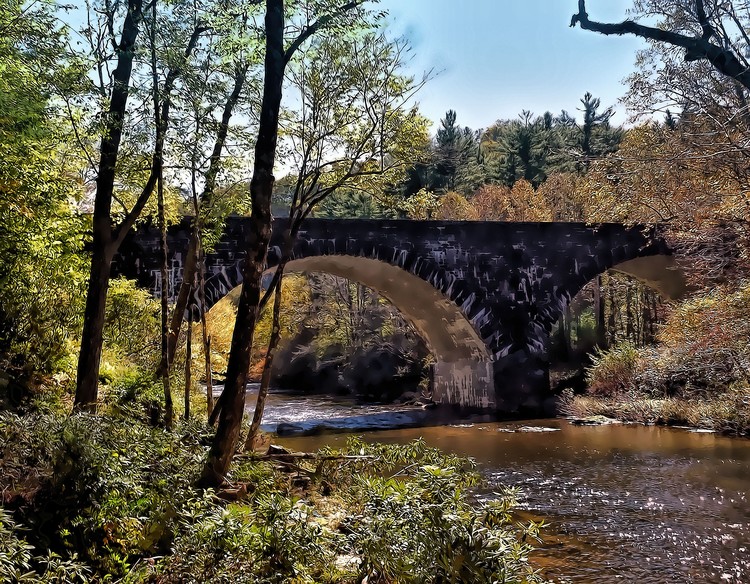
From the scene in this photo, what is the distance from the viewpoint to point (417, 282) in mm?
17625

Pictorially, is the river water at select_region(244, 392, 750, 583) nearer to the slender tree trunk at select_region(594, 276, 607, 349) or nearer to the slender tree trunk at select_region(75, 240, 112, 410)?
the slender tree trunk at select_region(75, 240, 112, 410)

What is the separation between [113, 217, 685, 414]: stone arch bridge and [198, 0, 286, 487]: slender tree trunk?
10275mm

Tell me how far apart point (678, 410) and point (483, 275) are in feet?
21.5

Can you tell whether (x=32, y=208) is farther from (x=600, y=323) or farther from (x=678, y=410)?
(x=600, y=323)

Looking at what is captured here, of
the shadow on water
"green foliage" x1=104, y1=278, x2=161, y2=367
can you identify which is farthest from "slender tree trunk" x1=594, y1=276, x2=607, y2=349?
"green foliage" x1=104, y1=278, x2=161, y2=367

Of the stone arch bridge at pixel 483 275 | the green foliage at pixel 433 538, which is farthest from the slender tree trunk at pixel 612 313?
the green foliage at pixel 433 538

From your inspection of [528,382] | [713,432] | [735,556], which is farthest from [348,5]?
[528,382]

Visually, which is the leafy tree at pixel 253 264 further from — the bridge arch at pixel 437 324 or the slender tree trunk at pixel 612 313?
the slender tree trunk at pixel 612 313

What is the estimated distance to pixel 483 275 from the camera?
1777 centimetres

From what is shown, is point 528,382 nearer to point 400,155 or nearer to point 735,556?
point 400,155

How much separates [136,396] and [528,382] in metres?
12.4

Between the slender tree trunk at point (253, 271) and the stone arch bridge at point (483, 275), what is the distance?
1028cm

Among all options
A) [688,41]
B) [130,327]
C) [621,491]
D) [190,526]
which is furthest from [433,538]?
[130,327]

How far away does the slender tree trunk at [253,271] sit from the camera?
500 centimetres
